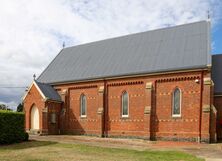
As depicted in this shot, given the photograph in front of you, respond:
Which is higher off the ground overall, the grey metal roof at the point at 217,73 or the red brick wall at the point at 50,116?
the grey metal roof at the point at 217,73

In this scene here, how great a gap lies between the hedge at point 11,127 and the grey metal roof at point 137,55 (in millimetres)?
10881

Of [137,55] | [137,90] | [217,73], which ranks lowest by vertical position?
[137,90]

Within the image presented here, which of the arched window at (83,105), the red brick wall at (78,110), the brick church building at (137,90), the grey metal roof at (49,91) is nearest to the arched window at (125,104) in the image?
the brick church building at (137,90)

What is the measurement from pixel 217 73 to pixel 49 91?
19319 millimetres

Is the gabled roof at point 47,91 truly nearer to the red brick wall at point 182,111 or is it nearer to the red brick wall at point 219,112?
the red brick wall at point 182,111

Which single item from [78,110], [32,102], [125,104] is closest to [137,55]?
[125,104]

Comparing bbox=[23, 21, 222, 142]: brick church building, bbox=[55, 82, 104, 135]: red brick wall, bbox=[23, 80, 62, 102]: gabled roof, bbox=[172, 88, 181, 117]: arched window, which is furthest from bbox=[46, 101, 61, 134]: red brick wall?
bbox=[172, 88, 181, 117]: arched window

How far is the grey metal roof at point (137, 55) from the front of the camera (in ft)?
91.9

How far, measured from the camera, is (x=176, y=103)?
90.1ft

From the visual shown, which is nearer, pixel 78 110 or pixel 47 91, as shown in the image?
pixel 47 91

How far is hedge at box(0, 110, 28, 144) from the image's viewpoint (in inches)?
887

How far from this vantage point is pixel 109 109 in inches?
1247

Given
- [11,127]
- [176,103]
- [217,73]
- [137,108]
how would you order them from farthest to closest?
[137,108]
[217,73]
[176,103]
[11,127]

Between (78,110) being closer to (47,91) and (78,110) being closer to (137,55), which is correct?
(47,91)
